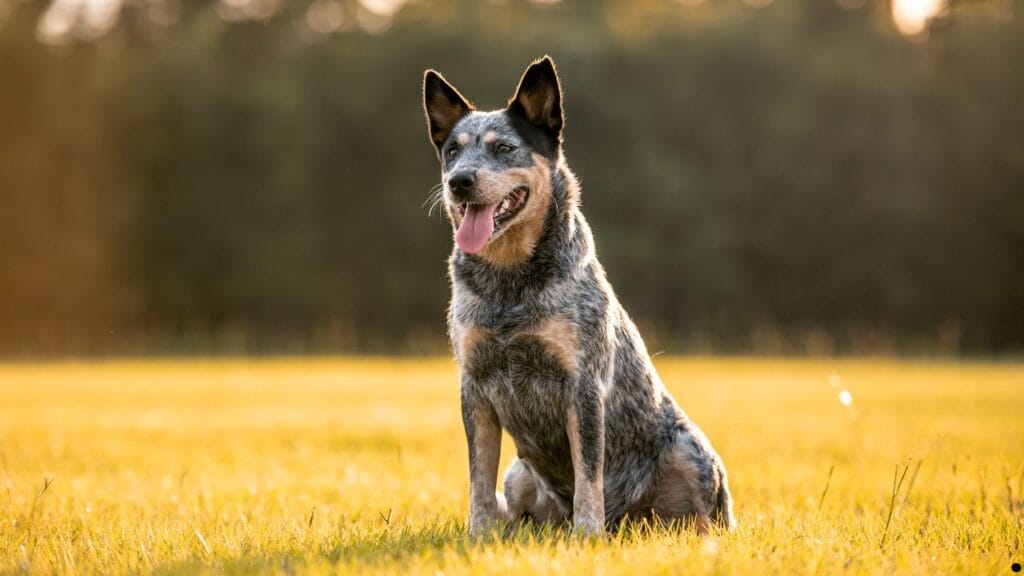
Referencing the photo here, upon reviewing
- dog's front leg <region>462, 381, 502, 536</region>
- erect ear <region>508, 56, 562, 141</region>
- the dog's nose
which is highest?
erect ear <region>508, 56, 562, 141</region>

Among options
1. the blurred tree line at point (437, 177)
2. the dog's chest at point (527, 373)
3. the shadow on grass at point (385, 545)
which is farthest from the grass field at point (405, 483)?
the blurred tree line at point (437, 177)

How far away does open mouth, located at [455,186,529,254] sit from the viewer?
14.5 feet

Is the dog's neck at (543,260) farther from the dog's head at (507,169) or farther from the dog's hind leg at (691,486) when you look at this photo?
the dog's hind leg at (691,486)

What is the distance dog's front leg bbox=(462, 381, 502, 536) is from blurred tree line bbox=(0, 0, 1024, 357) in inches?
760

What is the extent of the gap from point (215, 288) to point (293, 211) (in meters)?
2.86

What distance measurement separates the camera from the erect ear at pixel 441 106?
5.02m

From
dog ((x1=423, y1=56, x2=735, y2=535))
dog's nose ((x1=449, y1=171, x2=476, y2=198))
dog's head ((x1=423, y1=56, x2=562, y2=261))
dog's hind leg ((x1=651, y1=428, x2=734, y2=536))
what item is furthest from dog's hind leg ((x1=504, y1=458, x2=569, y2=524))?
dog's nose ((x1=449, y1=171, x2=476, y2=198))

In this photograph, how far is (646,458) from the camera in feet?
15.1

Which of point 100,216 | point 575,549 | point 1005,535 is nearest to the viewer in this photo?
point 575,549

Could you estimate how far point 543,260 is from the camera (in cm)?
449

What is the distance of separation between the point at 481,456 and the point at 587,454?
51 centimetres

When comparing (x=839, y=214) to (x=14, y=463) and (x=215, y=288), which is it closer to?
(x=215, y=288)

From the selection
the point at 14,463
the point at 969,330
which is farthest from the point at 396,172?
the point at 14,463

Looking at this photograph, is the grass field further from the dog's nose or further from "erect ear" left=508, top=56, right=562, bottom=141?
"erect ear" left=508, top=56, right=562, bottom=141
